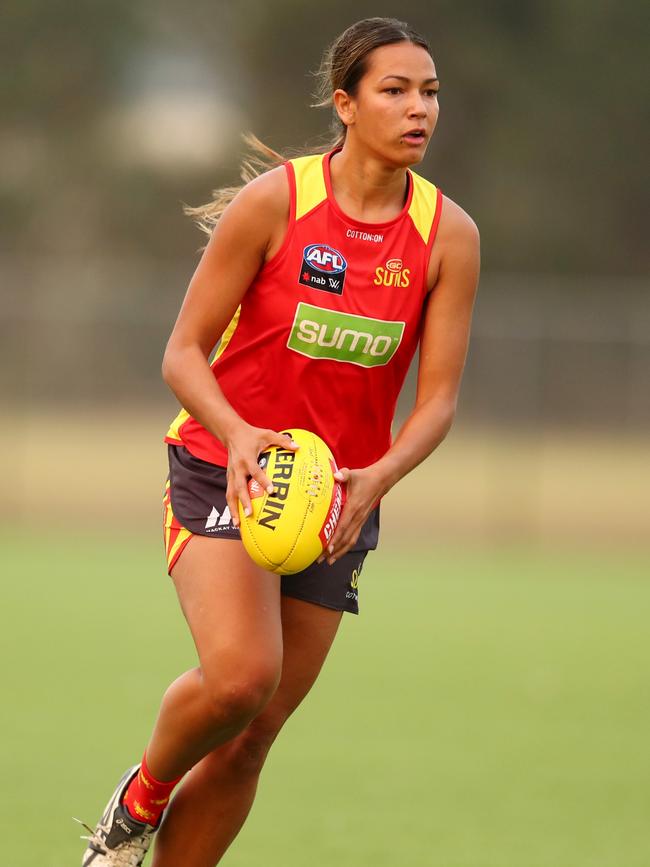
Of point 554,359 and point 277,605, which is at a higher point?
point 554,359

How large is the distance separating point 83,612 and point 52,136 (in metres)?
23.5

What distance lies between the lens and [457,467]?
19.2 meters

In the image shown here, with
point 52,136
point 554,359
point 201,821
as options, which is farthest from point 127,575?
point 52,136

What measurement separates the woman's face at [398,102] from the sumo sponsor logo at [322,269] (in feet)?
1.04

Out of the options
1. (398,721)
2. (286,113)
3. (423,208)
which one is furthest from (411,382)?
(286,113)

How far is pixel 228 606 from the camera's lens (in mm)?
4117

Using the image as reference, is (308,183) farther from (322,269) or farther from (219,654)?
(219,654)

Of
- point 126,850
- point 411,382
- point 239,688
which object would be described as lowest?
point 126,850

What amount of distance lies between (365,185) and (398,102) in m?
0.26

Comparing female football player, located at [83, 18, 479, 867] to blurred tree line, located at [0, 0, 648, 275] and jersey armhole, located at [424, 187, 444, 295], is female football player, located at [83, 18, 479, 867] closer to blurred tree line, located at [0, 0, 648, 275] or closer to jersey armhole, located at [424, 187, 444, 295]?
jersey armhole, located at [424, 187, 444, 295]

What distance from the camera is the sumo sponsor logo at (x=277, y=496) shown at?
3.97 metres

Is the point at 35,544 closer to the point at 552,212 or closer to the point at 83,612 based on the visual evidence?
the point at 83,612

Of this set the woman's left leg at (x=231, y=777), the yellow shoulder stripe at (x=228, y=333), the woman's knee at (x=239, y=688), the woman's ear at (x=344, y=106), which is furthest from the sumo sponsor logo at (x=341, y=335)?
the woman's knee at (x=239, y=688)

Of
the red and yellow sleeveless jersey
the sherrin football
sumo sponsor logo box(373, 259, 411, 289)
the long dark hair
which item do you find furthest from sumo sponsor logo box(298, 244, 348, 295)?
the sherrin football
